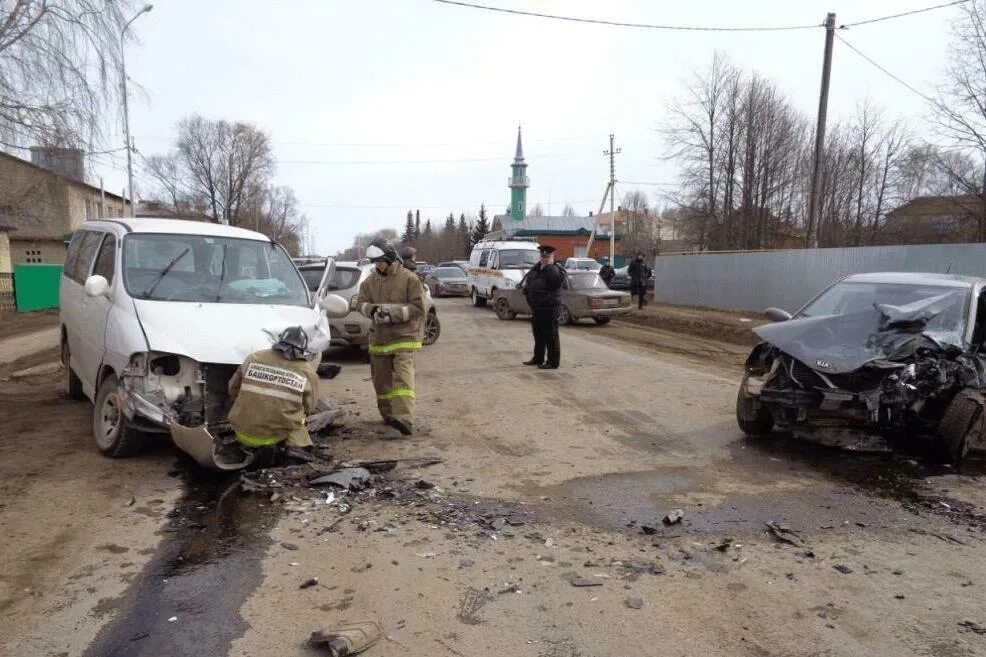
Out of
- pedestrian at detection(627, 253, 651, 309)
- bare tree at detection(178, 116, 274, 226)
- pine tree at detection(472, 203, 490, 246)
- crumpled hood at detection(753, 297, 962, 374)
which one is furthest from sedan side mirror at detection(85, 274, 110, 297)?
pine tree at detection(472, 203, 490, 246)

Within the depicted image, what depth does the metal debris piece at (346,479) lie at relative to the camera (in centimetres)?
502

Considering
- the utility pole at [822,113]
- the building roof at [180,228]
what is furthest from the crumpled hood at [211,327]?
the utility pole at [822,113]

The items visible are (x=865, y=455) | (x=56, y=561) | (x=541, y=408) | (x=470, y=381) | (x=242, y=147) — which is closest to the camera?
(x=56, y=561)

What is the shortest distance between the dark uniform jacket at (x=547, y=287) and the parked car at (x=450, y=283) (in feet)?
62.6

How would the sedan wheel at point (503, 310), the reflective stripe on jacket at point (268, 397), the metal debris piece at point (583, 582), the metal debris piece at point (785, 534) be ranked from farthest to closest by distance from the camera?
the sedan wheel at point (503, 310) < the reflective stripe on jacket at point (268, 397) < the metal debris piece at point (785, 534) < the metal debris piece at point (583, 582)

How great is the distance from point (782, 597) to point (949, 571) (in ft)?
3.80

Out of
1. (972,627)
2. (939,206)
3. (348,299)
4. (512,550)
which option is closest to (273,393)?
(512,550)

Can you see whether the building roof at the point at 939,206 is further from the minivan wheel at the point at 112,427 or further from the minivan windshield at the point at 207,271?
the minivan wheel at the point at 112,427

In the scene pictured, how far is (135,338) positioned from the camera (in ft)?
17.0

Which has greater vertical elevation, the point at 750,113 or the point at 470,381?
the point at 750,113

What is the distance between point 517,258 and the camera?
21453mm

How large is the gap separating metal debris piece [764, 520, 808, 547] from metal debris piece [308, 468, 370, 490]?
2.91 metres

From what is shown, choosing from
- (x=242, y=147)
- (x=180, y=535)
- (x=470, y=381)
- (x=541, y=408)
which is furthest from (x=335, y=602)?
(x=242, y=147)

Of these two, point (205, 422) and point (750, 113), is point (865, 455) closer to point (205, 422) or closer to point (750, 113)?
point (205, 422)
